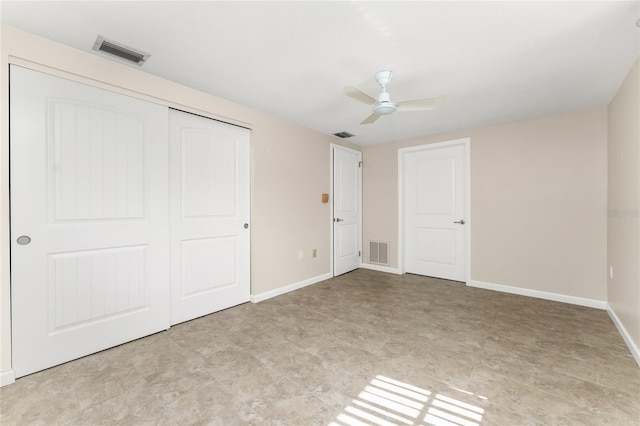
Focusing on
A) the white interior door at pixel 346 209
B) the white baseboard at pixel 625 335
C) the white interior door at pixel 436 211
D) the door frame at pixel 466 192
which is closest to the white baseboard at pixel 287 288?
the white interior door at pixel 346 209

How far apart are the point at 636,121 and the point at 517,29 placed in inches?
53.3

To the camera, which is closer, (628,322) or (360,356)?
(360,356)

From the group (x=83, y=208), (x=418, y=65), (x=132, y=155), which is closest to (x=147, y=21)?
(x=132, y=155)

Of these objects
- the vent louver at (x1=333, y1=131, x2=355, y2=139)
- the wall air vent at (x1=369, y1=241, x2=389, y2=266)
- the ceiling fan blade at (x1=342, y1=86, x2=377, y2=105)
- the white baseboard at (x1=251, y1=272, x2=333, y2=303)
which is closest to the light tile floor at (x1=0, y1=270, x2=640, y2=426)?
the white baseboard at (x1=251, y1=272, x2=333, y2=303)

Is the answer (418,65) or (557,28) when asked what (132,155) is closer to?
(418,65)

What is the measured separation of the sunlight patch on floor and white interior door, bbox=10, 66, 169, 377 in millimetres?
1978

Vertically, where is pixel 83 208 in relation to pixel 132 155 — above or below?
below

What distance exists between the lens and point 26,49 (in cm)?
192

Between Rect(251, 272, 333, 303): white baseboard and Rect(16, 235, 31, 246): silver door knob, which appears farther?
Rect(251, 272, 333, 303): white baseboard

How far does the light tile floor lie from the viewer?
5.24ft

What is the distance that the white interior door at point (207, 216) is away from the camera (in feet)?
9.17

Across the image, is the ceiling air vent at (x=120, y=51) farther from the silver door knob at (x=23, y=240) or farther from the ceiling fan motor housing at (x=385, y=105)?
the ceiling fan motor housing at (x=385, y=105)

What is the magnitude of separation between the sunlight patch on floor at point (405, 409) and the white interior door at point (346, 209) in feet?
9.58

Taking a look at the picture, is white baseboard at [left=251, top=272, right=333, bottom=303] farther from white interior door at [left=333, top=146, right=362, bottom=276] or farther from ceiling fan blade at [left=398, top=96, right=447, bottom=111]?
ceiling fan blade at [left=398, top=96, right=447, bottom=111]
